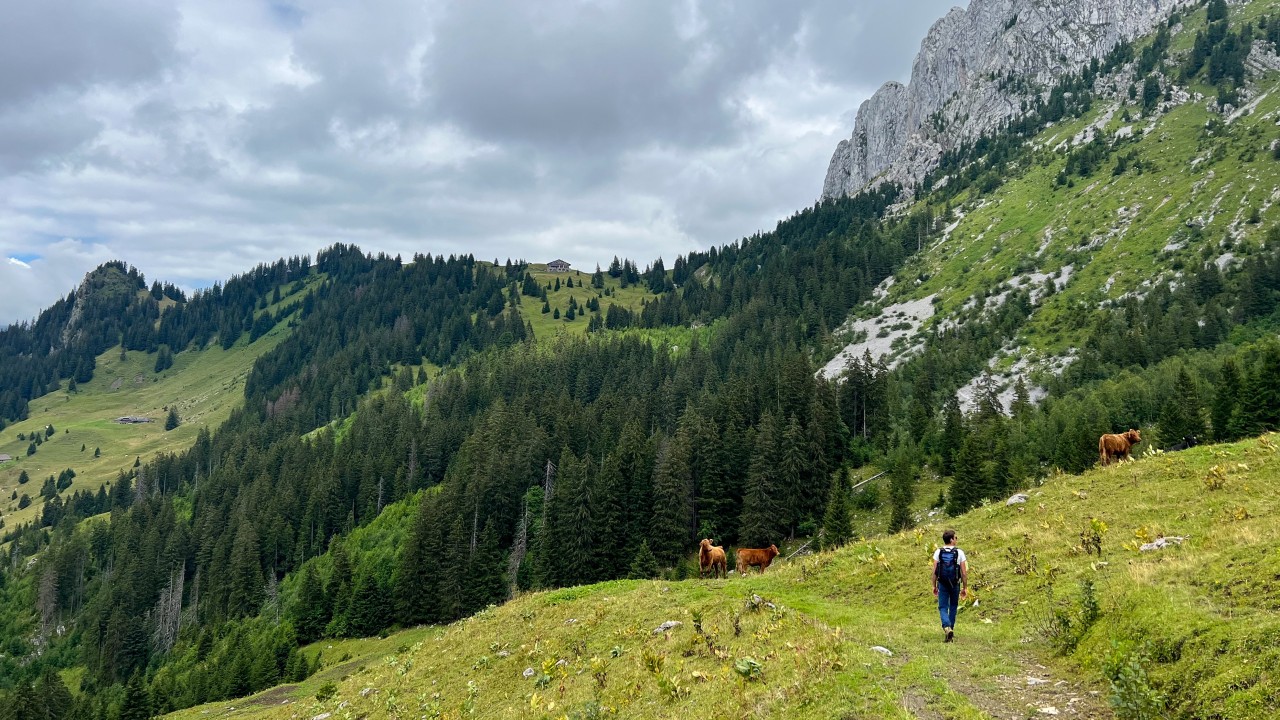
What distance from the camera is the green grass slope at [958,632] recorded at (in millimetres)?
10273

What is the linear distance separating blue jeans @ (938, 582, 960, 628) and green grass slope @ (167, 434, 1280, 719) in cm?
56

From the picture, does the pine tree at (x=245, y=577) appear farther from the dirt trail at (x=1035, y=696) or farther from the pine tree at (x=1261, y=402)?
the pine tree at (x=1261, y=402)

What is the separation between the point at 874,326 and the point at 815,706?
152127mm

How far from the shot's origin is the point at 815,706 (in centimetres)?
1122

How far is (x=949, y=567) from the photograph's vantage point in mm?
14906


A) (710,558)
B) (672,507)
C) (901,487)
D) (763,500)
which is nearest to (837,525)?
(901,487)

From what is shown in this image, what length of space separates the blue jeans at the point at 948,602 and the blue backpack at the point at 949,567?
0.49 feet

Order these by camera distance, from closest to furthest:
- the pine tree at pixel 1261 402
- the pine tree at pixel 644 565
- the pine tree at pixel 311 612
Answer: the pine tree at pixel 1261 402 → the pine tree at pixel 644 565 → the pine tree at pixel 311 612

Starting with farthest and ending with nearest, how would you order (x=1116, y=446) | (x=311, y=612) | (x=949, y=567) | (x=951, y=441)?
(x=311, y=612) < (x=951, y=441) < (x=1116, y=446) < (x=949, y=567)

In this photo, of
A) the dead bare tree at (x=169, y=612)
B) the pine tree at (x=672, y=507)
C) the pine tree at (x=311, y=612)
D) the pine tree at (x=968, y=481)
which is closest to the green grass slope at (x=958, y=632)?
the pine tree at (x=968, y=481)

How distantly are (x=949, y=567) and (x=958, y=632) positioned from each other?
2234mm

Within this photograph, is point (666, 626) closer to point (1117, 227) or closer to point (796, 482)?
point (796, 482)

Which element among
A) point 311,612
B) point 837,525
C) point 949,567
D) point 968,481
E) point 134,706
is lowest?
point 134,706

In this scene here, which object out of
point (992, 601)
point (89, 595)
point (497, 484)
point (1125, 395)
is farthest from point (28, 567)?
point (1125, 395)
